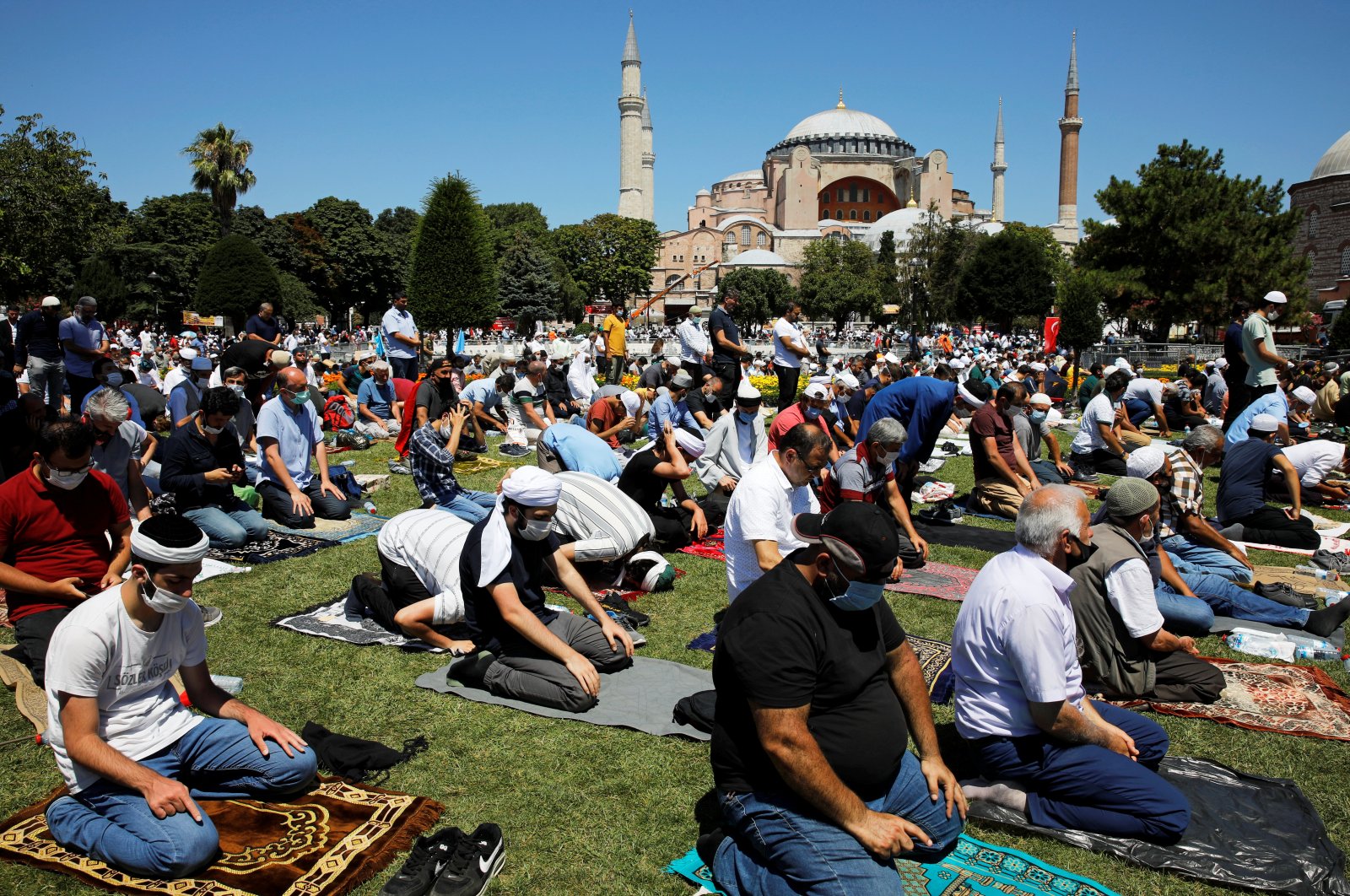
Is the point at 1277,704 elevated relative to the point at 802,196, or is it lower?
lower

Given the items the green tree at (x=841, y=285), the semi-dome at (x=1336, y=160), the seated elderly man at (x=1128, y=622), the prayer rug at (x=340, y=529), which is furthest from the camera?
the green tree at (x=841, y=285)

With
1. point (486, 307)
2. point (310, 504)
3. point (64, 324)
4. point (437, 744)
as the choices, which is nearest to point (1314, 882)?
point (437, 744)

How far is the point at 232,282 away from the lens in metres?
40.8

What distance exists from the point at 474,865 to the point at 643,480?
14.1 feet

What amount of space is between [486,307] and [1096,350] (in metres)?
18.2

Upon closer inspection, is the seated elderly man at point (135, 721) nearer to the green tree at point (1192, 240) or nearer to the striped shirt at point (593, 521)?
the striped shirt at point (593, 521)

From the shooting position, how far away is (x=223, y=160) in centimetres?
4594

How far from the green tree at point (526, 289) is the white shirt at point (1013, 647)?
59.7m

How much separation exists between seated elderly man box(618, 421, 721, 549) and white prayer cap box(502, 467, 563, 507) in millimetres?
2420

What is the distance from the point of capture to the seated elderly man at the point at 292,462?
7664 mm

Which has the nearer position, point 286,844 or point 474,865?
point 474,865

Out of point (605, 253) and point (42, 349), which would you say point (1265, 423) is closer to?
point (42, 349)

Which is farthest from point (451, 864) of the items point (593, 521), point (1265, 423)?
point (1265, 423)

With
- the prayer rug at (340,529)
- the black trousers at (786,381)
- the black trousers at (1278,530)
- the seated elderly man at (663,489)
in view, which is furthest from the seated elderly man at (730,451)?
the black trousers at (1278,530)
